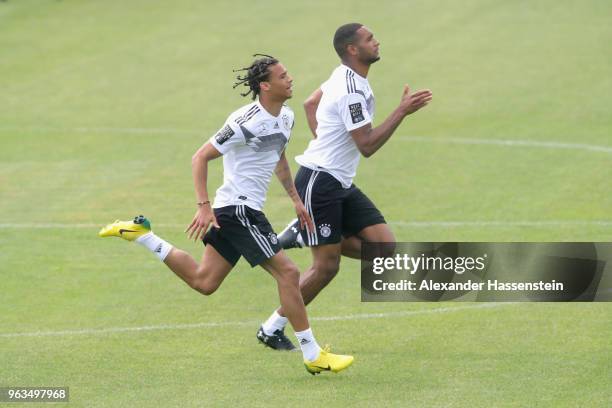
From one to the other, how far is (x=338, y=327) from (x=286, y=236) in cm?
101

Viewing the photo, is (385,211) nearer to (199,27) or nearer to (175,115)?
(175,115)

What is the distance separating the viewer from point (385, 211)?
16.4 metres

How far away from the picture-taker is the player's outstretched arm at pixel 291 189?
34.4ft

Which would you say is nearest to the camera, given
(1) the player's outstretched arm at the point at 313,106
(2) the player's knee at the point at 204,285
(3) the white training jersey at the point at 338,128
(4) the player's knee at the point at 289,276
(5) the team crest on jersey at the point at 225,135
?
(5) the team crest on jersey at the point at 225,135

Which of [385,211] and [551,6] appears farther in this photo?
[551,6]

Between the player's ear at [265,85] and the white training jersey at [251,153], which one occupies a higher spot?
the player's ear at [265,85]

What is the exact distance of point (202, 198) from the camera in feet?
32.0

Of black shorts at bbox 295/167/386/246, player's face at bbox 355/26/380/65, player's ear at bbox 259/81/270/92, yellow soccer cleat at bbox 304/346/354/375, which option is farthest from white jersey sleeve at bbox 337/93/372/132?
yellow soccer cleat at bbox 304/346/354/375

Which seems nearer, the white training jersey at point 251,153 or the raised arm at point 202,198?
the raised arm at point 202,198

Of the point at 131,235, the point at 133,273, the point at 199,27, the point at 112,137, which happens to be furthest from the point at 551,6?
the point at 131,235

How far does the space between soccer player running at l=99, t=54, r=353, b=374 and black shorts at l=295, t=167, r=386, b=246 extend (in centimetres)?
81
